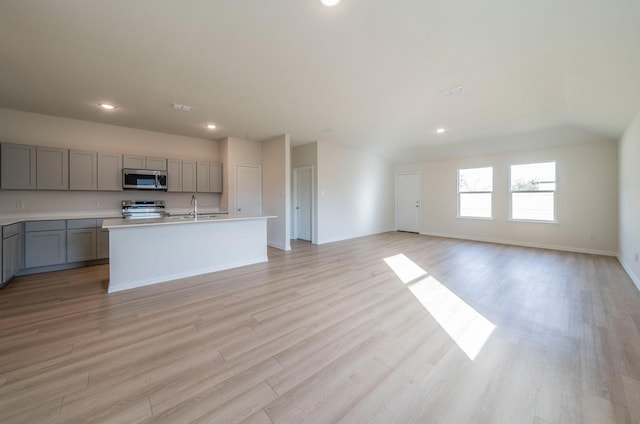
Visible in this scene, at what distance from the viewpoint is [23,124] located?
→ 4285mm

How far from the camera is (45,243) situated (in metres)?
4.02

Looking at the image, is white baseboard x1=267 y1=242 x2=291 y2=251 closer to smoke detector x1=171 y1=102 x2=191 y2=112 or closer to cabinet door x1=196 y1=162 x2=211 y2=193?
cabinet door x1=196 y1=162 x2=211 y2=193

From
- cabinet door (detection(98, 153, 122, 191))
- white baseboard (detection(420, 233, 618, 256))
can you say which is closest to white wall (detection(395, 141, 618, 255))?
white baseboard (detection(420, 233, 618, 256))

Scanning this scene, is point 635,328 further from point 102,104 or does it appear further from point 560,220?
point 102,104

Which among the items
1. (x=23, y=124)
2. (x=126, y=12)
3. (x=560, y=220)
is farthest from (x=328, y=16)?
(x=560, y=220)

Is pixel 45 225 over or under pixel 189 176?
under

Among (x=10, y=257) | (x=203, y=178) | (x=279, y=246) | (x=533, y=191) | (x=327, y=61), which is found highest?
(x=327, y=61)

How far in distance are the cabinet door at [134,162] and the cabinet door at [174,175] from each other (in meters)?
0.45

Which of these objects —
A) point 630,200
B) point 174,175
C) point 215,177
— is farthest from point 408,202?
point 174,175

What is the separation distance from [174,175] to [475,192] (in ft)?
25.0

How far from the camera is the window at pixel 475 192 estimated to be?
6828mm

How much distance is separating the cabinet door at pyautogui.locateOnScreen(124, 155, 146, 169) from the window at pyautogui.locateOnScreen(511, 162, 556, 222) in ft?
27.9

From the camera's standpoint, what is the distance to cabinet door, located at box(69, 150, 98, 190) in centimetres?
448

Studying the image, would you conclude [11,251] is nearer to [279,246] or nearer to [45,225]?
[45,225]
